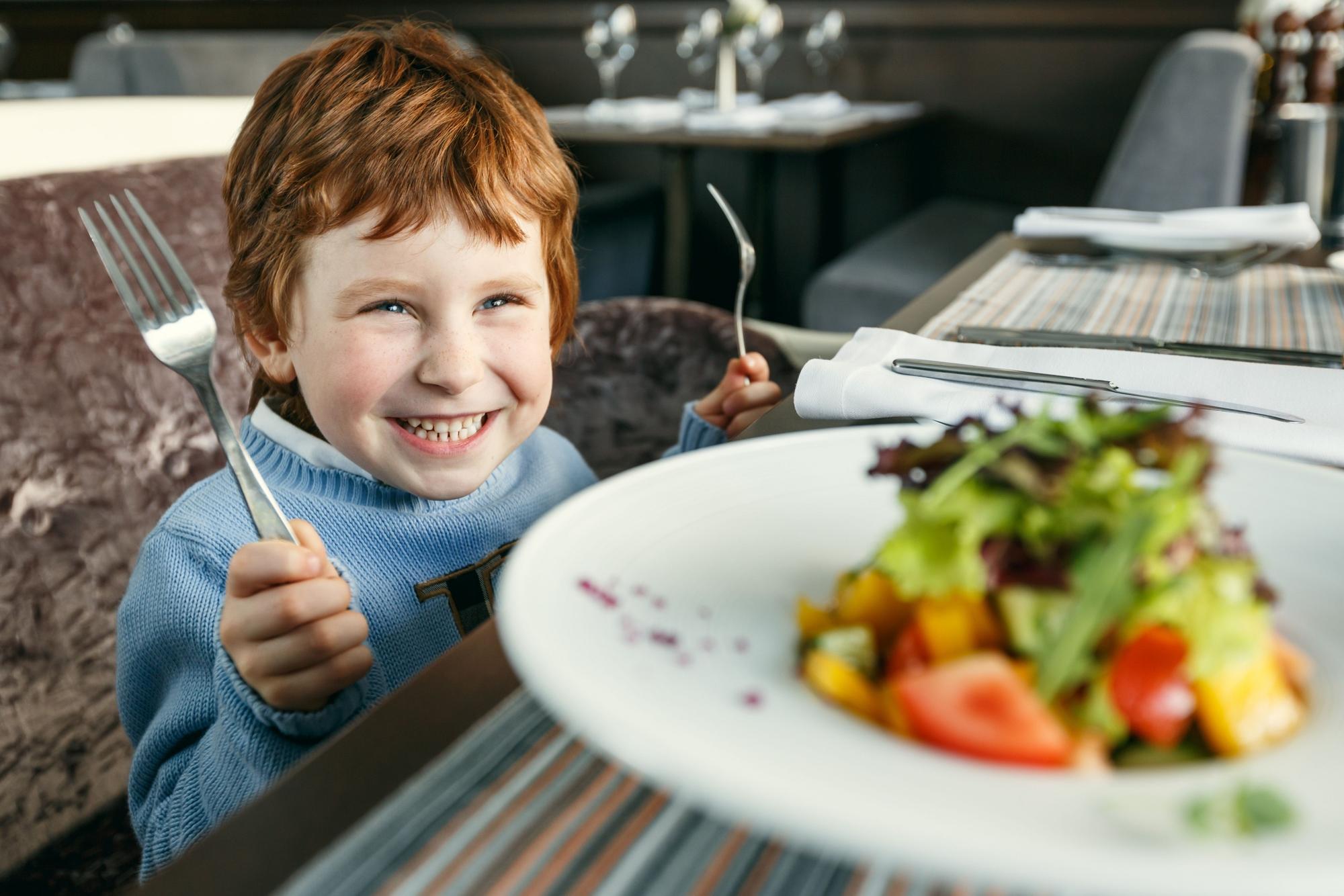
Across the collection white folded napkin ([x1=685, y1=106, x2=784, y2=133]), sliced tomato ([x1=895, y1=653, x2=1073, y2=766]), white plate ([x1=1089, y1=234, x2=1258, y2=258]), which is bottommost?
white folded napkin ([x1=685, y1=106, x2=784, y2=133])

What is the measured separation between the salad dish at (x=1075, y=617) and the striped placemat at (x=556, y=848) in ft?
0.19

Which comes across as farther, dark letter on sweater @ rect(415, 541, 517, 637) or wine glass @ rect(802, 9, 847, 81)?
wine glass @ rect(802, 9, 847, 81)

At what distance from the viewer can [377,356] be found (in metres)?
0.85

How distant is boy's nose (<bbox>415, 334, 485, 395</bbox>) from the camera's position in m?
0.85

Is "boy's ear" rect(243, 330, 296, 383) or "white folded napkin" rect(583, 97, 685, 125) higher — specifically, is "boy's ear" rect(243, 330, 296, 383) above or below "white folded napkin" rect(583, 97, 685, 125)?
above

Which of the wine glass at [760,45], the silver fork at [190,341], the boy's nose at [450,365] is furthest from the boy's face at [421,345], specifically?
the wine glass at [760,45]

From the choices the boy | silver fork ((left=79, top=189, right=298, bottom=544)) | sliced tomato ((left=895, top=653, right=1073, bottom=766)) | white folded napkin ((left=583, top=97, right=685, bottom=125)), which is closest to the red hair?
the boy

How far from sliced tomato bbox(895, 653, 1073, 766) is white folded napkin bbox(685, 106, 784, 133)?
2.93m

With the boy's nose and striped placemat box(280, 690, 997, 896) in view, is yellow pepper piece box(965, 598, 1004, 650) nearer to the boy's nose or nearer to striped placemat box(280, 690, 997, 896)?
striped placemat box(280, 690, 997, 896)

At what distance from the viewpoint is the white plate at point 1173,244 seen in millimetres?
1292

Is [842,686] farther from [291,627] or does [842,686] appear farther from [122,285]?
[122,285]

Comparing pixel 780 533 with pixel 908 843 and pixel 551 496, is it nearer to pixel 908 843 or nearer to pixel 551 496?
pixel 908 843

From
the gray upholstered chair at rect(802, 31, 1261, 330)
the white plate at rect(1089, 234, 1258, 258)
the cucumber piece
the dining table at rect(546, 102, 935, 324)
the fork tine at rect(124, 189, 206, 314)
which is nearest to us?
the cucumber piece

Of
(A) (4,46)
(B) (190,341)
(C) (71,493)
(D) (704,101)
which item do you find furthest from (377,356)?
→ (A) (4,46)
